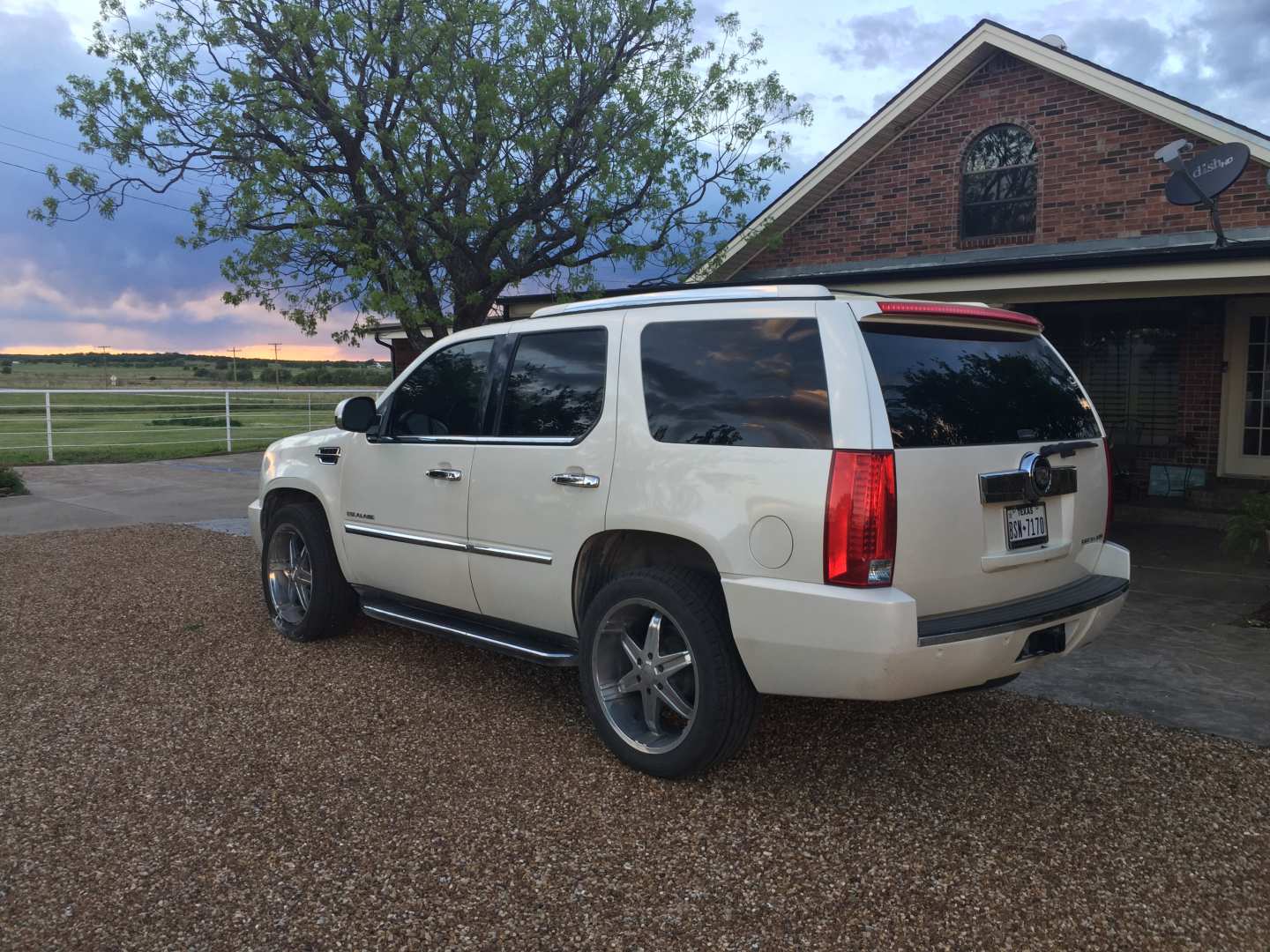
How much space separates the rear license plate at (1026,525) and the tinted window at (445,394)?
2.47m

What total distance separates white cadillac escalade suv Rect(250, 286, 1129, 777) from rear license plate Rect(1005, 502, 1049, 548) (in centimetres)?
1

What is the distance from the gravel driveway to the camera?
9.52ft

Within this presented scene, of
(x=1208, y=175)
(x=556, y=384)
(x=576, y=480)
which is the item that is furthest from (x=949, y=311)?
(x=1208, y=175)

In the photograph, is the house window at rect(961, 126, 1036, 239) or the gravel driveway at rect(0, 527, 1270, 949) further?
the house window at rect(961, 126, 1036, 239)

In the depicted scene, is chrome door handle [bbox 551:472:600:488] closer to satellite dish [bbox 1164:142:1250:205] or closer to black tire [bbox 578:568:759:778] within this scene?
black tire [bbox 578:568:759:778]

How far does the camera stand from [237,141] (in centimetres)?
1180

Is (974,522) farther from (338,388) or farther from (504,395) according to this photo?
(338,388)

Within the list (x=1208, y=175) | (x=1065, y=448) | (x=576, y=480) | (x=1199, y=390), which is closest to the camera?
(x=1065, y=448)

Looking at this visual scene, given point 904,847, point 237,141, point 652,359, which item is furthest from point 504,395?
point 237,141

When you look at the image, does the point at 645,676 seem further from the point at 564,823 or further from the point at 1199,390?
the point at 1199,390

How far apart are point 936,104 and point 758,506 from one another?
38.2 ft

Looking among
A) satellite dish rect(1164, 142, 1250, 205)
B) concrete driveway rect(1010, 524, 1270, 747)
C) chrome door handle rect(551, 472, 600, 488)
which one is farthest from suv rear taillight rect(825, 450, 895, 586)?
satellite dish rect(1164, 142, 1250, 205)

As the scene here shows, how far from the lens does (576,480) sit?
4.12 m

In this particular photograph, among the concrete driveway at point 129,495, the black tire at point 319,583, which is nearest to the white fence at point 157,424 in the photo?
the concrete driveway at point 129,495
